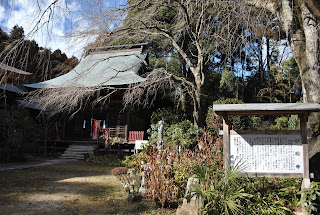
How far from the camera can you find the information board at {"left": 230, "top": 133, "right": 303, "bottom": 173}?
13.9 feet

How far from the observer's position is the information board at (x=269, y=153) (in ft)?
13.9

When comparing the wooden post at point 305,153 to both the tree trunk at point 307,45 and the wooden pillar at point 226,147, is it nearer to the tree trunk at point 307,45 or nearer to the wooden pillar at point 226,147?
the tree trunk at point 307,45

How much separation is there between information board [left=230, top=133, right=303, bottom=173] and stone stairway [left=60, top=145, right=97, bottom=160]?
33.0ft

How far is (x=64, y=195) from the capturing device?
5.62 meters

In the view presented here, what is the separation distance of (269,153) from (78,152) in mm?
11487

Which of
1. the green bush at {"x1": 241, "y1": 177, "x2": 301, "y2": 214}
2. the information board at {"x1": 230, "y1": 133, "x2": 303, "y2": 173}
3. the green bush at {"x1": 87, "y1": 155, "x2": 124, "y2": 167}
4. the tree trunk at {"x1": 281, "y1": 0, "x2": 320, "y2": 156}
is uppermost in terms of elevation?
the tree trunk at {"x1": 281, "y1": 0, "x2": 320, "y2": 156}

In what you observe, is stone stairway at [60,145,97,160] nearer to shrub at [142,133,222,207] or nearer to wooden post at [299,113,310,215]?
shrub at [142,133,222,207]

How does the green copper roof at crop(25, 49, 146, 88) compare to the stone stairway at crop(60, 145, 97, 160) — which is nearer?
the green copper roof at crop(25, 49, 146, 88)

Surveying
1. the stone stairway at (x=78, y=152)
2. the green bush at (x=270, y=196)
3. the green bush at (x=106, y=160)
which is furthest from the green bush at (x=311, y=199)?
the stone stairway at (x=78, y=152)

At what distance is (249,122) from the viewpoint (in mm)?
11938

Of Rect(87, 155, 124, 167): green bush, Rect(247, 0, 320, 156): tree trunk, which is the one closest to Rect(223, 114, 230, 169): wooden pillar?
Rect(247, 0, 320, 156): tree trunk

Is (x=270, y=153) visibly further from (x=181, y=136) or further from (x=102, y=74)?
(x=102, y=74)

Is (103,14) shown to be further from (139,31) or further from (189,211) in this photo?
(189,211)

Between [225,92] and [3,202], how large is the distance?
12745 mm
